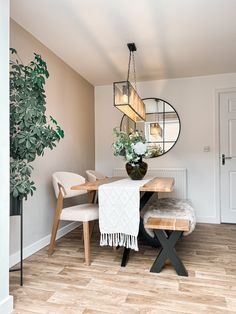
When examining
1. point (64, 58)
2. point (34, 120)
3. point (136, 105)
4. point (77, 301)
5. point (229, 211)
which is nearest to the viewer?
point (77, 301)

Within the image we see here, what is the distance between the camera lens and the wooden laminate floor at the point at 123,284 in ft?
5.30

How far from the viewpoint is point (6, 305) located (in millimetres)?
1531

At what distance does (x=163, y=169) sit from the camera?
13.0ft

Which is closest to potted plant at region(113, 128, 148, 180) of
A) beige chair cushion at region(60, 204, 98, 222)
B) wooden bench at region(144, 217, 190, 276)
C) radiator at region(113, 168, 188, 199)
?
beige chair cushion at region(60, 204, 98, 222)

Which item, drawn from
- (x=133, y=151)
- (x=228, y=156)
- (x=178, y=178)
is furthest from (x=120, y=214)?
(x=228, y=156)

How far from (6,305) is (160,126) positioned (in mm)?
3300

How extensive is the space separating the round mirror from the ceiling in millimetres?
691

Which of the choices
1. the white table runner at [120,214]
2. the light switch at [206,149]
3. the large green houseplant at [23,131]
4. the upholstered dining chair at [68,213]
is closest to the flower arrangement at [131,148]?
the white table runner at [120,214]

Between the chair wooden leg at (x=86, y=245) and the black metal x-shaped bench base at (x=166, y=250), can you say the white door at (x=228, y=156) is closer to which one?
the black metal x-shaped bench base at (x=166, y=250)

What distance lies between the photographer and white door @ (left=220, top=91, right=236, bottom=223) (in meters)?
3.81

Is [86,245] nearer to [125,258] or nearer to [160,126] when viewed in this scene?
[125,258]

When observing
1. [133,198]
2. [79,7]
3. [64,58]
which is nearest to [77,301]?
[133,198]

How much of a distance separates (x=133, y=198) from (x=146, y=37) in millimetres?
1758

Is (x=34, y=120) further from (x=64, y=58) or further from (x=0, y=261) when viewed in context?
(x=64, y=58)
